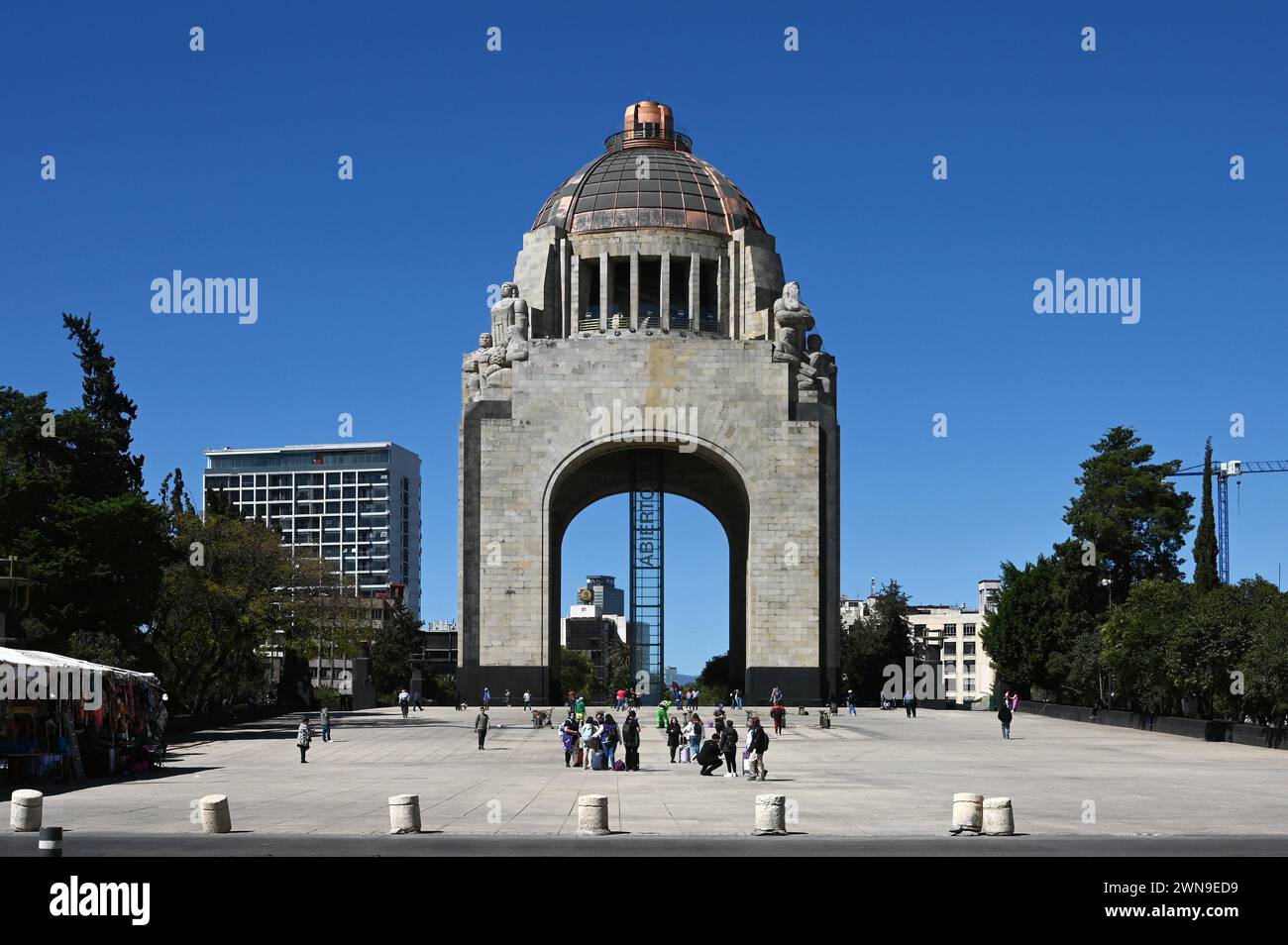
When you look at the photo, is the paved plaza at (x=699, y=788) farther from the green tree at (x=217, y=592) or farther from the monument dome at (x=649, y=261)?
the monument dome at (x=649, y=261)

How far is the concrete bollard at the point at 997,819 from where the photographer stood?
20.5 m

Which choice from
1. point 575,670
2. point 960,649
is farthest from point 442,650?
point 960,649

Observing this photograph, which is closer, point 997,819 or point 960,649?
point 997,819

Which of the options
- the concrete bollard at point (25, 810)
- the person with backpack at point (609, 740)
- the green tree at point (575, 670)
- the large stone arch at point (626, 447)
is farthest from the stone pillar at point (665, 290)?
the green tree at point (575, 670)

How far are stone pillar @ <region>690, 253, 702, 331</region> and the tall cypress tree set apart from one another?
24221 mm

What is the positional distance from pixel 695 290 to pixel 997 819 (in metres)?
53.6

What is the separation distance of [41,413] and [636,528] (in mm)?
31279

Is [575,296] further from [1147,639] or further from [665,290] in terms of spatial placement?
[1147,639]

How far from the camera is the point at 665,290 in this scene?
235 feet

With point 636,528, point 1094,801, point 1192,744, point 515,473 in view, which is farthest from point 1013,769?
point 636,528

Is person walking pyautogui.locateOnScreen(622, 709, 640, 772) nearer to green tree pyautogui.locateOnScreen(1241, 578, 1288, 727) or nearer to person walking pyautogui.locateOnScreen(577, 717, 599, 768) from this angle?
person walking pyautogui.locateOnScreen(577, 717, 599, 768)
